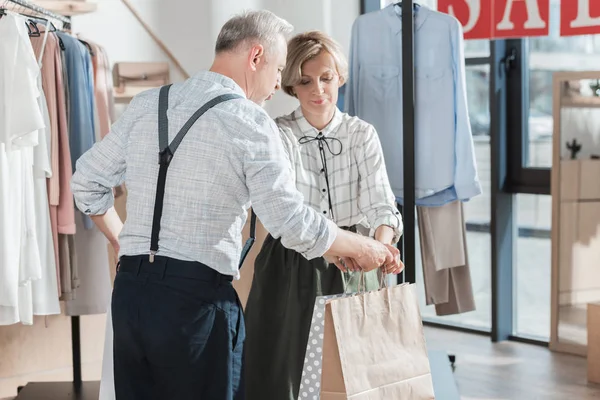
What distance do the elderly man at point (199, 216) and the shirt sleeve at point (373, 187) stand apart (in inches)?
22.8

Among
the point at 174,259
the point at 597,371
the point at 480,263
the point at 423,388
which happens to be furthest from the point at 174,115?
the point at 480,263

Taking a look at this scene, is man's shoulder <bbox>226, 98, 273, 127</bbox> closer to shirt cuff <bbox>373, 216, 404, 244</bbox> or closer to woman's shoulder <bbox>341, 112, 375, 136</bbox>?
shirt cuff <bbox>373, 216, 404, 244</bbox>

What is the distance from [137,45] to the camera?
4230 mm

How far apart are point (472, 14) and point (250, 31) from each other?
178cm

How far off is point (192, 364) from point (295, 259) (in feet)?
2.75

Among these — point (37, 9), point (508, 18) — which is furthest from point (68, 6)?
point (508, 18)

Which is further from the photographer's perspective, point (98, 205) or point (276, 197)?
point (98, 205)

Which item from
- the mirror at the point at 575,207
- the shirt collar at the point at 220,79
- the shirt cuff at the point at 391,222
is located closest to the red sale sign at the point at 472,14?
the mirror at the point at 575,207

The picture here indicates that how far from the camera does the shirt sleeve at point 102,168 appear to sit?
2156 millimetres

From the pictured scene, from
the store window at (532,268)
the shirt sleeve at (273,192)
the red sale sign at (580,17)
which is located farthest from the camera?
the store window at (532,268)

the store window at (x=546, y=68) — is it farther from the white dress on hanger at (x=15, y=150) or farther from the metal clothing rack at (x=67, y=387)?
the white dress on hanger at (x=15, y=150)

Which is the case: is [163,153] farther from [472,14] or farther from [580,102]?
[580,102]

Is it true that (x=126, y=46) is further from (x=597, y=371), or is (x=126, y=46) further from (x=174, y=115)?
(x=597, y=371)

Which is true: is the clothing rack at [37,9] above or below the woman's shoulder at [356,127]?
above
